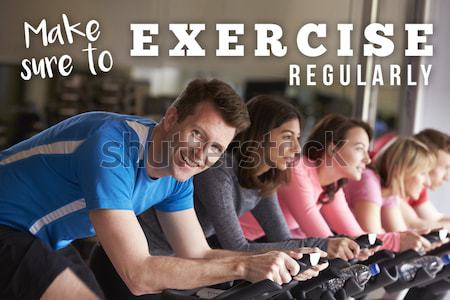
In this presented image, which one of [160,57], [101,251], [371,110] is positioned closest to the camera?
[101,251]

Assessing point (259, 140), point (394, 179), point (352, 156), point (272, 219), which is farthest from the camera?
point (394, 179)

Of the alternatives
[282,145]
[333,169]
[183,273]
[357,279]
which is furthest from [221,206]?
[333,169]

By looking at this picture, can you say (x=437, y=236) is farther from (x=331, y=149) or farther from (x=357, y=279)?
(x=357, y=279)

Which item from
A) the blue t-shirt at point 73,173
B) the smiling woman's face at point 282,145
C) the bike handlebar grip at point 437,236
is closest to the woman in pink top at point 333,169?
the bike handlebar grip at point 437,236

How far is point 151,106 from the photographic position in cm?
661

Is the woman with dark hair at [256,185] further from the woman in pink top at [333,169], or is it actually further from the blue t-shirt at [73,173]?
the blue t-shirt at [73,173]

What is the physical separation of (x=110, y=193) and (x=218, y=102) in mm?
446

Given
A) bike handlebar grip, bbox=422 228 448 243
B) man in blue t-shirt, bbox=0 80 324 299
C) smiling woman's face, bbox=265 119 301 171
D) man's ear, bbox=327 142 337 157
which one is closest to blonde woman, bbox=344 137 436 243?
man's ear, bbox=327 142 337 157

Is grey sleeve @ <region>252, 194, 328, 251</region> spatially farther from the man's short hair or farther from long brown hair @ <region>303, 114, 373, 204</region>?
the man's short hair

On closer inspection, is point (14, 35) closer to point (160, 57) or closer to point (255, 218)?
point (160, 57)

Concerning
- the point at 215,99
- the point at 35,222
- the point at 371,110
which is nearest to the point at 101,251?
the point at 35,222

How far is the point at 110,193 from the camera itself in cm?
226

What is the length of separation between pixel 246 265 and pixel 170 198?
0.52m

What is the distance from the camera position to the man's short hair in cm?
248
